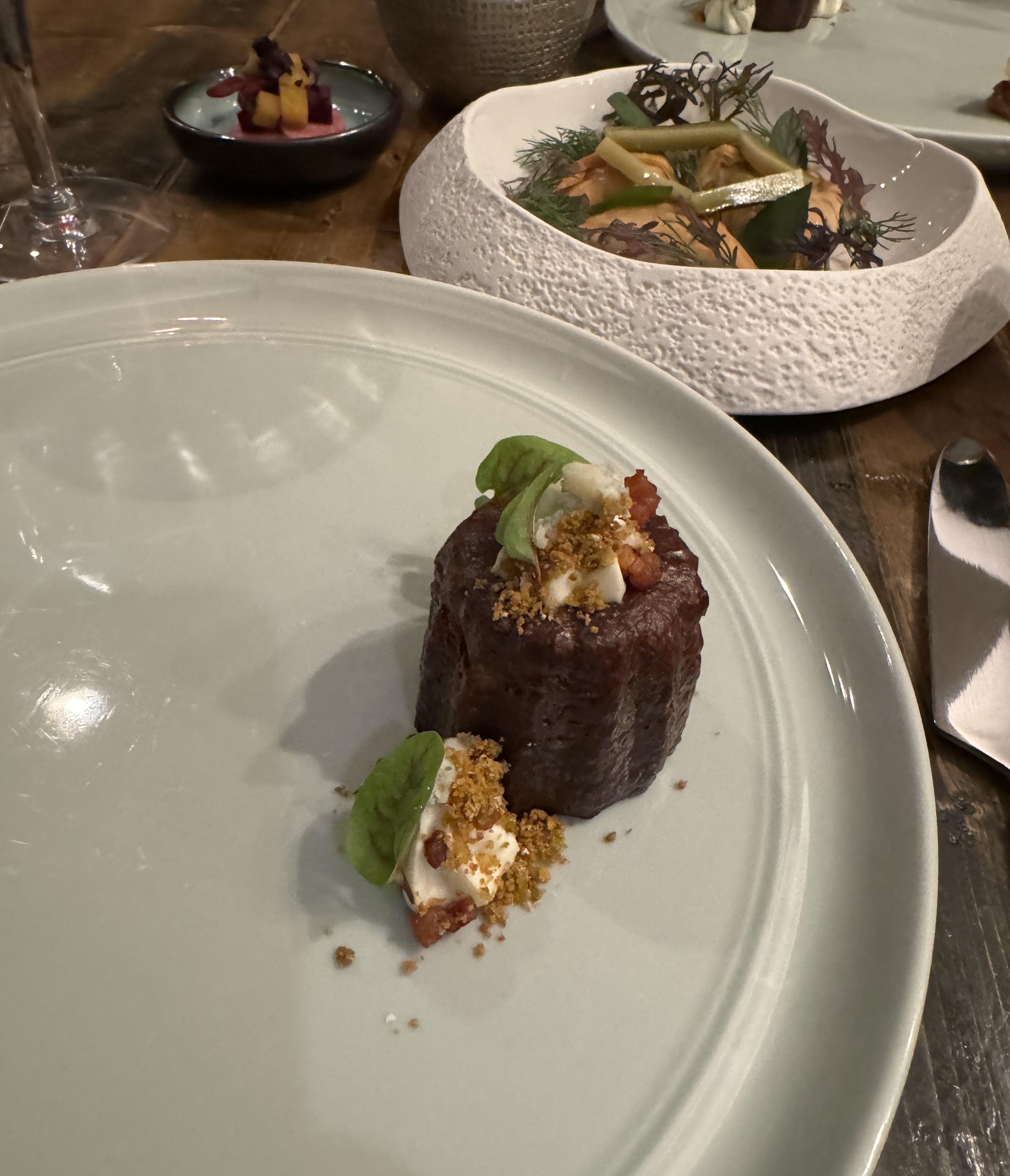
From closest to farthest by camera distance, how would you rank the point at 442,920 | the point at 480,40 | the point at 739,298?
the point at 442,920, the point at 739,298, the point at 480,40

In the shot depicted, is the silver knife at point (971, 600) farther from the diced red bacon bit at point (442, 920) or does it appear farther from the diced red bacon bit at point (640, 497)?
the diced red bacon bit at point (442, 920)

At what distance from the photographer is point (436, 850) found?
76 cm

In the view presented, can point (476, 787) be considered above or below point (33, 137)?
below

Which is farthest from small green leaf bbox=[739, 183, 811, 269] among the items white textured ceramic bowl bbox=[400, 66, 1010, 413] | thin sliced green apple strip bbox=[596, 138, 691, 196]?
white textured ceramic bowl bbox=[400, 66, 1010, 413]

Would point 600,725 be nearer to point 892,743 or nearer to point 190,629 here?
point 892,743

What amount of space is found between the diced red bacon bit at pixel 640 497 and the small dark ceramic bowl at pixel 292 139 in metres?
1.18

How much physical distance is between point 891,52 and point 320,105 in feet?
5.10

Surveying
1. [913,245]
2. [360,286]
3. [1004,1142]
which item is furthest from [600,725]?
[913,245]

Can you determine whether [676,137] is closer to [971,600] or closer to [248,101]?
[248,101]

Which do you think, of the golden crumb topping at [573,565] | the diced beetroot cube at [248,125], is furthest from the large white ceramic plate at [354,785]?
the diced beetroot cube at [248,125]

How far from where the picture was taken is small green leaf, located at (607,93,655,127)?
1.77m

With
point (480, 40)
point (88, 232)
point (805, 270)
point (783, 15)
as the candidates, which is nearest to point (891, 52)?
point (783, 15)

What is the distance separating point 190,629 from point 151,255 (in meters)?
0.94

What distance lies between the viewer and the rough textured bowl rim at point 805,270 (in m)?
1.29
